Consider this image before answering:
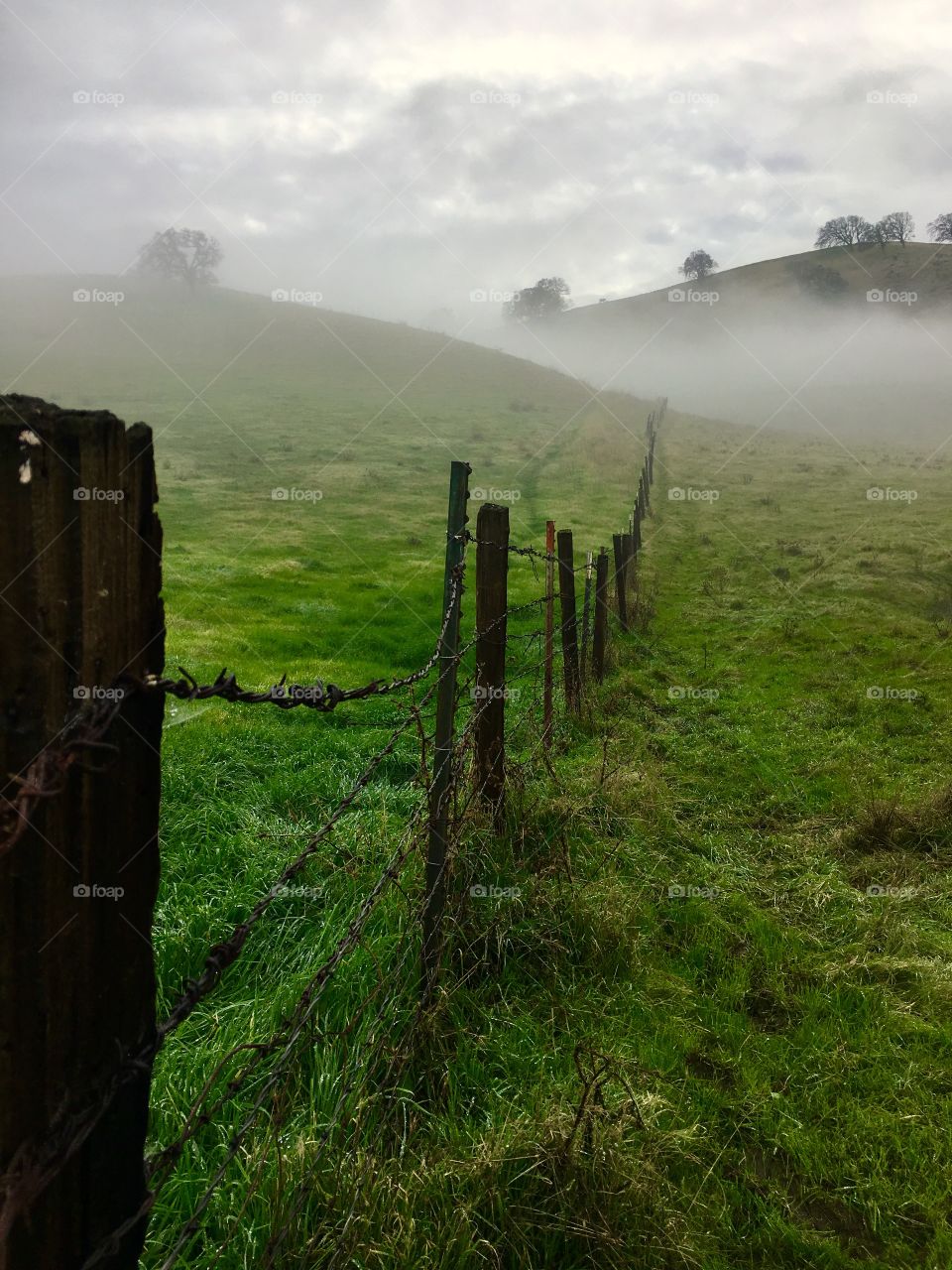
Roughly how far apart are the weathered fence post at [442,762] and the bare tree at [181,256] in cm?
10356

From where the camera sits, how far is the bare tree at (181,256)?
9350cm

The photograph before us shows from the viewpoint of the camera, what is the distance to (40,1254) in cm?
121

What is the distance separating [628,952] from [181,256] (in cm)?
10735

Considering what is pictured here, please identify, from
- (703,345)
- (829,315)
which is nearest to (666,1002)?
(703,345)

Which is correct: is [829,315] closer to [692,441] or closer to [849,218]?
[849,218]

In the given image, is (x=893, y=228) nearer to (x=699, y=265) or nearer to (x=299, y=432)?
(x=699, y=265)

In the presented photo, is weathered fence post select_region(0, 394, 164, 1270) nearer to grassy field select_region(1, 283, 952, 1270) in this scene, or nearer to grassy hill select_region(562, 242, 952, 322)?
grassy field select_region(1, 283, 952, 1270)

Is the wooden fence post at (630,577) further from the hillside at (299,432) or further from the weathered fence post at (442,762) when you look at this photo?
the weathered fence post at (442,762)

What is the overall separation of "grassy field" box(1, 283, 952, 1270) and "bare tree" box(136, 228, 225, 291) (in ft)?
307

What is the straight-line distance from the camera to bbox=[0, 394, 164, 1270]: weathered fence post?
1.09 meters

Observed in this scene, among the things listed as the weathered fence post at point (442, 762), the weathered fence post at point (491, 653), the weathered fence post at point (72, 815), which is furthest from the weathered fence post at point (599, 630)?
the weathered fence post at point (72, 815)

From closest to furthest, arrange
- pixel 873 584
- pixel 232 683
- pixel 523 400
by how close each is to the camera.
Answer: pixel 232 683 < pixel 873 584 < pixel 523 400

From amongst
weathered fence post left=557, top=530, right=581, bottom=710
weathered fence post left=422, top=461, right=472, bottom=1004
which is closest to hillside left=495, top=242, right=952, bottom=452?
weathered fence post left=557, top=530, right=581, bottom=710

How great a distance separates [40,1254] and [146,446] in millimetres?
1221
